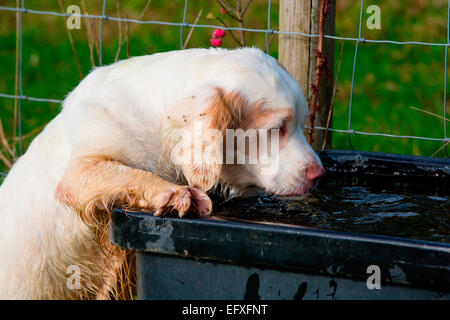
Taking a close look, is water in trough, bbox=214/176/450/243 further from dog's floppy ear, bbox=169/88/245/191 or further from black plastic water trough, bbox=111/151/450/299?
dog's floppy ear, bbox=169/88/245/191

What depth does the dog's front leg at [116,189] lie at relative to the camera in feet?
8.22

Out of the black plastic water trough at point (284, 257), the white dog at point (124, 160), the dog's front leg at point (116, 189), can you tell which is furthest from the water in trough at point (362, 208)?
the dog's front leg at point (116, 189)

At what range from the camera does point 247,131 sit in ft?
9.45

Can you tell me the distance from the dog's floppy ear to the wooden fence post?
107cm

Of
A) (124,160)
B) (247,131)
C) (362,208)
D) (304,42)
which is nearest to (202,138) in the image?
(247,131)

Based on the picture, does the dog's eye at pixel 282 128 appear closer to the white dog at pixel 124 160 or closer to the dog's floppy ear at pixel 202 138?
the white dog at pixel 124 160

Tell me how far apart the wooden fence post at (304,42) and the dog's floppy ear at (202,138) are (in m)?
1.07

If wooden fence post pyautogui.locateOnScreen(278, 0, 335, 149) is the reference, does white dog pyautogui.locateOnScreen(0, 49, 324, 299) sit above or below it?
below

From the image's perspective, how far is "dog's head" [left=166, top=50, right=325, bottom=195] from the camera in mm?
2740

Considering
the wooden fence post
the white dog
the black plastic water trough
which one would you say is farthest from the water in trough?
the wooden fence post

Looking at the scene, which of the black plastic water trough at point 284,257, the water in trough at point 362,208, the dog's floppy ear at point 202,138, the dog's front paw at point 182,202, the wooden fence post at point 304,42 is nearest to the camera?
the black plastic water trough at point 284,257

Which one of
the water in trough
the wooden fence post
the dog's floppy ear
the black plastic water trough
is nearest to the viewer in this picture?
the black plastic water trough

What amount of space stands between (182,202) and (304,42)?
5.24 feet

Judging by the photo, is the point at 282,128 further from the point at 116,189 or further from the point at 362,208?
the point at 116,189
